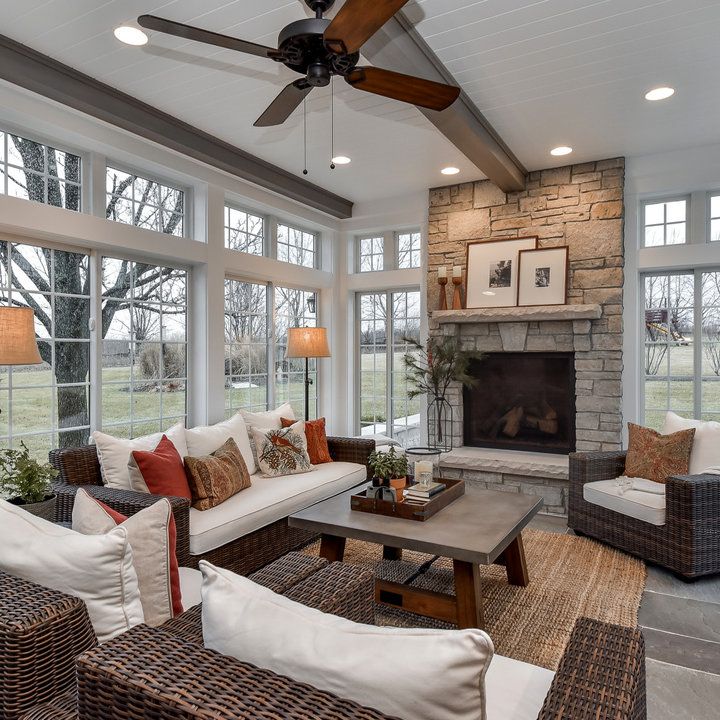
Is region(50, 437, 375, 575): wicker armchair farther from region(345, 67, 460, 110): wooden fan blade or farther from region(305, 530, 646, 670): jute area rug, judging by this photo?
region(345, 67, 460, 110): wooden fan blade

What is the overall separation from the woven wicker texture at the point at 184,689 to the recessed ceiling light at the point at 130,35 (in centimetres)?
275

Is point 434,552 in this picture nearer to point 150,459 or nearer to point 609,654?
point 609,654

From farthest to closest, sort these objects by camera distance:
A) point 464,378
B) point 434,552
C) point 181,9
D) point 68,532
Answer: point 464,378 → point 181,9 → point 434,552 → point 68,532

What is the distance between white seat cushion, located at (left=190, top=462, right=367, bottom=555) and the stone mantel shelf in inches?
68.5

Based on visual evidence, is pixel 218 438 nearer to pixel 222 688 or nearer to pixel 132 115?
pixel 132 115

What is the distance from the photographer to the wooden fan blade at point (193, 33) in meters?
1.90

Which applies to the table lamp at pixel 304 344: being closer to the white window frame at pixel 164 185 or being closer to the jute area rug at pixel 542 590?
the white window frame at pixel 164 185

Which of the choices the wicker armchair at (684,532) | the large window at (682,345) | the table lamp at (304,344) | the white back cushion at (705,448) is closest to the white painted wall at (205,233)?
the table lamp at (304,344)

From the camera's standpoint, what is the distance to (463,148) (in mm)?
3861

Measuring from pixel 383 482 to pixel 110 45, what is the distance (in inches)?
106

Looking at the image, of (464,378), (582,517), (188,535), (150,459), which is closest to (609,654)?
(188,535)

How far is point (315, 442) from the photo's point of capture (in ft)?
14.0

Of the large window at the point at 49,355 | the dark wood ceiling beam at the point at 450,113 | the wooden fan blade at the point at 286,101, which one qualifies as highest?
the dark wood ceiling beam at the point at 450,113

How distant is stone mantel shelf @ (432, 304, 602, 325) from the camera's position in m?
4.55
